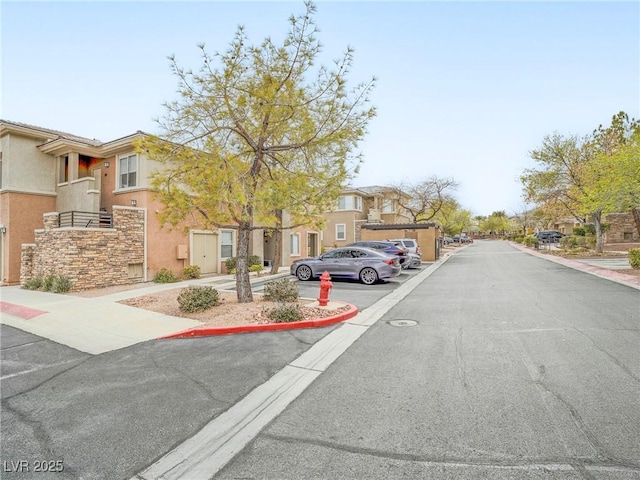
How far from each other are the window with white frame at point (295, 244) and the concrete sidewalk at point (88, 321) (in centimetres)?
1224

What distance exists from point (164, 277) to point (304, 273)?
19.6 feet

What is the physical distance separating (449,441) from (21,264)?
62.6 ft

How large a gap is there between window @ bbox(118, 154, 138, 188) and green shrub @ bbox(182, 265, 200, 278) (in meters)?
4.38

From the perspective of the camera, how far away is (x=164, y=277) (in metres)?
14.9

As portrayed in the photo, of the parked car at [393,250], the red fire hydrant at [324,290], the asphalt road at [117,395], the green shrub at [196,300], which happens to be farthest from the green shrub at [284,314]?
the parked car at [393,250]

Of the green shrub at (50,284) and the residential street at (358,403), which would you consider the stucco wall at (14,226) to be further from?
the residential street at (358,403)

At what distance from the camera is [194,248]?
16.8 meters

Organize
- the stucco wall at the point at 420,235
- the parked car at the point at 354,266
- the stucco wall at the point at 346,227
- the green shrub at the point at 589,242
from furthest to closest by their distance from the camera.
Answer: the stucco wall at the point at 346,227
the green shrub at the point at 589,242
the stucco wall at the point at 420,235
the parked car at the point at 354,266

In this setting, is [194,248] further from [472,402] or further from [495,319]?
[472,402]

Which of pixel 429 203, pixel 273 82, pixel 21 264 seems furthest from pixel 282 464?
pixel 429 203

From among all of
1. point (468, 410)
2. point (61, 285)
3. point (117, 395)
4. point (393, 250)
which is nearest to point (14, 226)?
point (61, 285)

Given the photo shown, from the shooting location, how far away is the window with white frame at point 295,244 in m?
23.5

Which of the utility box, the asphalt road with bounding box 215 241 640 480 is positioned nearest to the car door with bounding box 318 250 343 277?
the utility box

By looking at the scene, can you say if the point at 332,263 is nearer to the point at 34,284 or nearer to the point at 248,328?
the point at 248,328
